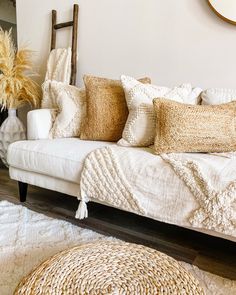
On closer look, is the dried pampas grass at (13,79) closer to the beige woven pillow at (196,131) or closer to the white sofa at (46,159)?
the white sofa at (46,159)

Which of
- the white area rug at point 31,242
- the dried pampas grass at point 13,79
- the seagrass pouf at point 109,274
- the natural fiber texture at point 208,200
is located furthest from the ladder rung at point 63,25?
the seagrass pouf at point 109,274

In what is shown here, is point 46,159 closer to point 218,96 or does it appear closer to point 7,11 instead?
point 218,96

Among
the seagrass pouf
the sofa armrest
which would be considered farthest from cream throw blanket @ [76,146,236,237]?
the sofa armrest

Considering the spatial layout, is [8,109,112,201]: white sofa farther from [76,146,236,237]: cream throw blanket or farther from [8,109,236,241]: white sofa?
[76,146,236,237]: cream throw blanket

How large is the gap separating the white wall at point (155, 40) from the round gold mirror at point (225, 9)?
0.15 ft

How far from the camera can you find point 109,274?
3.08 ft

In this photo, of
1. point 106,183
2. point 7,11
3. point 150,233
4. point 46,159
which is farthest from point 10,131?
point 7,11

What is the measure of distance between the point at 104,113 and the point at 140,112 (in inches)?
10.5

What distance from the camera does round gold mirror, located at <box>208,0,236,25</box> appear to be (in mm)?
1895

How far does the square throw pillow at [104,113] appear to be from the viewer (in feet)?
6.08

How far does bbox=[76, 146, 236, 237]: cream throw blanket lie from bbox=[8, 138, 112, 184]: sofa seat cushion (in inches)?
3.6

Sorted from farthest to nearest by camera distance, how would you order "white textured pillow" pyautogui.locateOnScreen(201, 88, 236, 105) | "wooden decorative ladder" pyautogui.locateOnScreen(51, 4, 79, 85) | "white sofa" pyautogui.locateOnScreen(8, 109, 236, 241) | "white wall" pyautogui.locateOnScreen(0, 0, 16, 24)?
"white wall" pyautogui.locateOnScreen(0, 0, 16, 24) → "wooden decorative ladder" pyautogui.locateOnScreen(51, 4, 79, 85) → "white textured pillow" pyautogui.locateOnScreen(201, 88, 236, 105) → "white sofa" pyautogui.locateOnScreen(8, 109, 236, 241)

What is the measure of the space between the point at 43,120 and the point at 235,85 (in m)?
1.38

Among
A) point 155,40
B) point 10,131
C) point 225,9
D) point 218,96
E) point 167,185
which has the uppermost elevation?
point 225,9
